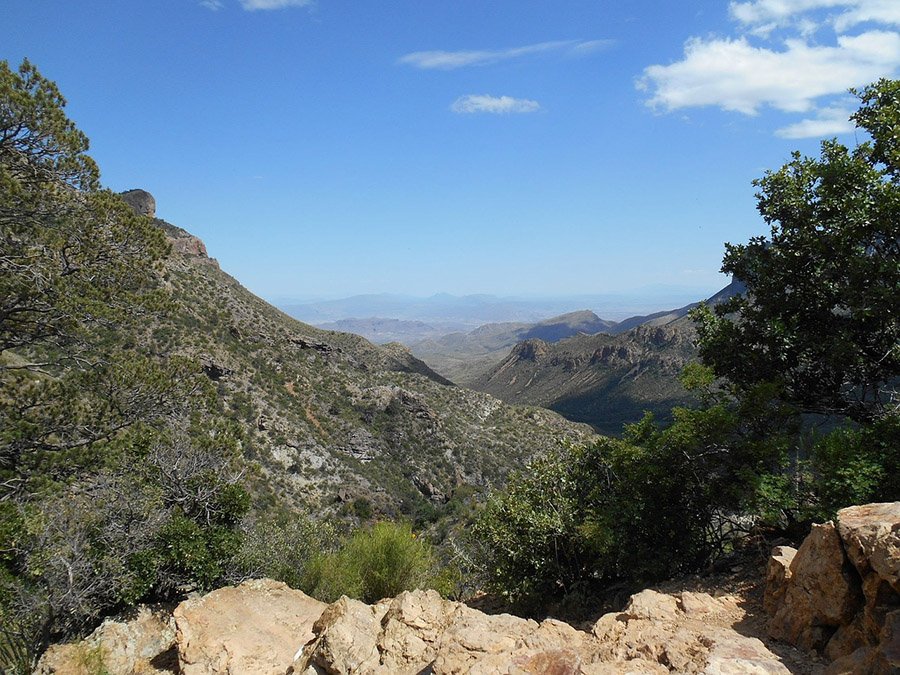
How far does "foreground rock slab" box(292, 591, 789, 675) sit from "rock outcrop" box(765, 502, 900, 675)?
661 millimetres

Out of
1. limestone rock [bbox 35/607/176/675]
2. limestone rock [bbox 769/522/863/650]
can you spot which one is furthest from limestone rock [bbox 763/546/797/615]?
limestone rock [bbox 35/607/176/675]

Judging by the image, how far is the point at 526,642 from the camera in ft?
21.6

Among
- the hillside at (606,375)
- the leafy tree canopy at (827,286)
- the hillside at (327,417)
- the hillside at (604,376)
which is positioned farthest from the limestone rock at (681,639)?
the hillside at (604,376)

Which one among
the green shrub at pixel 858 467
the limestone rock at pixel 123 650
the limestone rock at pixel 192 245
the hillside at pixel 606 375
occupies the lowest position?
the hillside at pixel 606 375

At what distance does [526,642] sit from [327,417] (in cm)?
4447

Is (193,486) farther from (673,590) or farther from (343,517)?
(343,517)

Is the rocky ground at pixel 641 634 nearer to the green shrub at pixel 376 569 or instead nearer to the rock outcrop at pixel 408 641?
the rock outcrop at pixel 408 641

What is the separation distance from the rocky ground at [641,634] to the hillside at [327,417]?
2786 centimetres

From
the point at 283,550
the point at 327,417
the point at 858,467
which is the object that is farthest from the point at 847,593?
the point at 327,417

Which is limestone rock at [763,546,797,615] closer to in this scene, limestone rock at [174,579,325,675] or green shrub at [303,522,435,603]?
limestone rock at [174,579,325,675]

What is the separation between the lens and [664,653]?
605cm

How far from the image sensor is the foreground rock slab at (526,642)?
231 inches

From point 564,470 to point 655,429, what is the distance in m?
2.77

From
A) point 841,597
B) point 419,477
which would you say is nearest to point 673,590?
point 841,597
